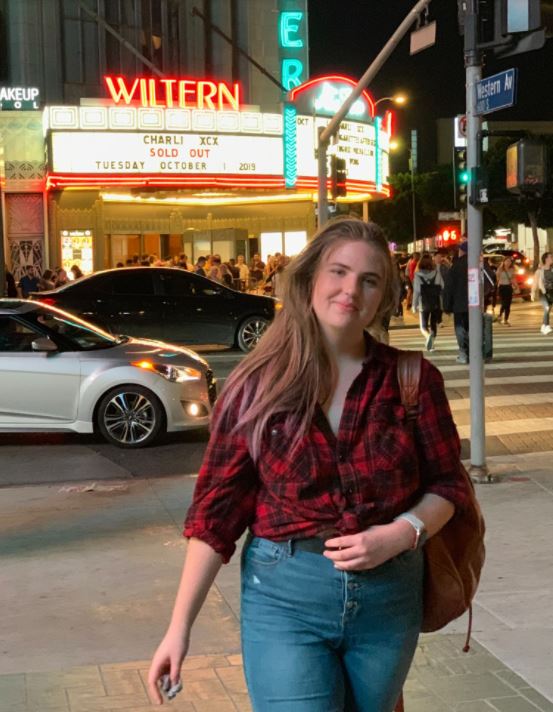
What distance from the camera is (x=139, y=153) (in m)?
26.7

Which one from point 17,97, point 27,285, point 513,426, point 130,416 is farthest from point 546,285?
point 17,97

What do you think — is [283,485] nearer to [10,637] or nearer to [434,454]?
[434,454]

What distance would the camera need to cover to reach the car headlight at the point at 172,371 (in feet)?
36.1

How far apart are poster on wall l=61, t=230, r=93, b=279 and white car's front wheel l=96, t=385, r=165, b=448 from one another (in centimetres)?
1979

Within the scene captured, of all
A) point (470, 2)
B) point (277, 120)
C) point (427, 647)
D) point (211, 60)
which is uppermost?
point (211, 60)

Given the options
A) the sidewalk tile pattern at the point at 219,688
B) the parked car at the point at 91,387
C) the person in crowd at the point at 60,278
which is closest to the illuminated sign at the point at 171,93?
the person in crowd at the point at 60,278

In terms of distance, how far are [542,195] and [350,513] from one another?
22.4ft

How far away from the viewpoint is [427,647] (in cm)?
509

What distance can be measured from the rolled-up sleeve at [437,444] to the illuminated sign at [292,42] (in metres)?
31.6

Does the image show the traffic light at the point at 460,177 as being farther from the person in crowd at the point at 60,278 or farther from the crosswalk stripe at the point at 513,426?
the person in crowd at the point at 60,278

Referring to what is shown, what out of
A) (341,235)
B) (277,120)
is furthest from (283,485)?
(277,120)

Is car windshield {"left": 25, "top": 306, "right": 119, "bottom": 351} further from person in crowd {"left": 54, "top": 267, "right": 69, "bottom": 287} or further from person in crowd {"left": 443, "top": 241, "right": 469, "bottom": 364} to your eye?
person in crowd {"left": 54, "top": 267, "right": 69, "bottom": 287}

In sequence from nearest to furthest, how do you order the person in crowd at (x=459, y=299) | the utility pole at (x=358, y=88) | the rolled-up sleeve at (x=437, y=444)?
the rolled-up sleeve at (x=437, y=444) < the person in crowd at (x=459, y=299) < the utility pole at (x=358, y=88)

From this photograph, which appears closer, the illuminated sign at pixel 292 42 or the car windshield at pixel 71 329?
the car windshield at pixel 71 329
